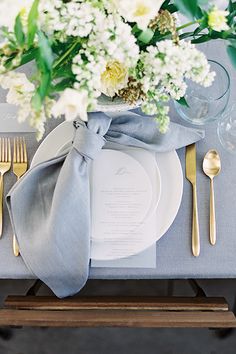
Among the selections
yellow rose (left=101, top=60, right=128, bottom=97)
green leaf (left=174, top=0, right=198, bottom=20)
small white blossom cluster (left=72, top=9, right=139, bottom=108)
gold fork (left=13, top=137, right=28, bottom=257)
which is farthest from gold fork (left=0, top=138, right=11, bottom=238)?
green leaf (left=174, top=0, right=198, bottom=20)

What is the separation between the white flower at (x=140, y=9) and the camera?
0.62m

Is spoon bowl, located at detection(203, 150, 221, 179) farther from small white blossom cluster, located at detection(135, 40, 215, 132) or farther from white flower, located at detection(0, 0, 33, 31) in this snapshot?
white flower, located at detection(0, 0, 33, 31)

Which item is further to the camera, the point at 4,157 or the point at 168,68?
the point at 4,157

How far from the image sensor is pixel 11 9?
610mm

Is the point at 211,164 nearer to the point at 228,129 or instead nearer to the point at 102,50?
the point at 228,129

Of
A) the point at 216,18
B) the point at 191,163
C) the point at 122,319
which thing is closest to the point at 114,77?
the point at 216,18

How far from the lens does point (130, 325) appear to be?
880mm

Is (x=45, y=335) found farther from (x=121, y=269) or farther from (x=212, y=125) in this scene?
(x=212, y=125)

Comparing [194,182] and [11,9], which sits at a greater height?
[11,9]

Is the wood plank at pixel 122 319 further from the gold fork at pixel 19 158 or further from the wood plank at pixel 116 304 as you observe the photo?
the gold fork at pixel 19 158

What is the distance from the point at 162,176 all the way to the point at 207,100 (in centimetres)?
20

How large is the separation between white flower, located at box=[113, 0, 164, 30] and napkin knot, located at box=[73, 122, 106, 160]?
0.32m

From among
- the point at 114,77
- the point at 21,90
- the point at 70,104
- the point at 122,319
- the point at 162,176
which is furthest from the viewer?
the point at 162,176

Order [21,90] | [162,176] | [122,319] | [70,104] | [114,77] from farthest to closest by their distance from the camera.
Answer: [162,176]
[122,319]
[114,77]
[21,90]
[70,104]
